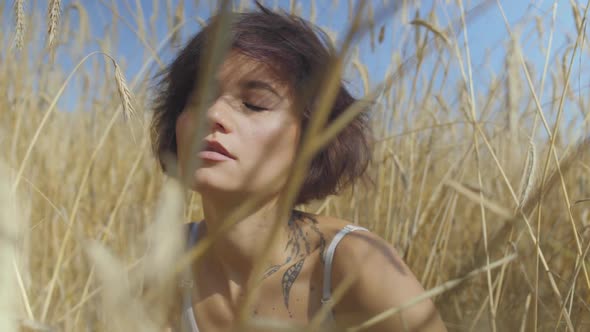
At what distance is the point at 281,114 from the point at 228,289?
0.38 metres

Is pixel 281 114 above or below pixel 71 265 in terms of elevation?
above

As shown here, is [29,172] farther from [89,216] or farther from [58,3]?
[58,3]

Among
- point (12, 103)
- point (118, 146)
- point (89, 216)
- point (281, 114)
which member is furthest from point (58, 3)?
point (118, 146)

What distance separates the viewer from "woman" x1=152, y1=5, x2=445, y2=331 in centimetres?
69

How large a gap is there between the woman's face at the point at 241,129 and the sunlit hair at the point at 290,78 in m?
0.04

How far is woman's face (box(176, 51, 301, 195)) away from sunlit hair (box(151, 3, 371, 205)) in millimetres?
40

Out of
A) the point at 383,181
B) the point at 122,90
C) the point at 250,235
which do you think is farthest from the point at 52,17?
the point at 383,181

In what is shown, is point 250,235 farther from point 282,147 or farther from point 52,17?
point 52,17

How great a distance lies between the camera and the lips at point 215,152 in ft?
2.22

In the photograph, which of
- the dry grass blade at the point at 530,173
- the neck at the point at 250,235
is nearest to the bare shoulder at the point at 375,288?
the neck at the point at 250,235

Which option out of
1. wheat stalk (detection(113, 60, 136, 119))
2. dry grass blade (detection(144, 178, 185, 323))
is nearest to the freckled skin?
wheat stalk (detection(113, 60, 136, 119))

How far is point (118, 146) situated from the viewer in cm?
148

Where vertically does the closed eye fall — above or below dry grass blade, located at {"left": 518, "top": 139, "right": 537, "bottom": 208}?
above

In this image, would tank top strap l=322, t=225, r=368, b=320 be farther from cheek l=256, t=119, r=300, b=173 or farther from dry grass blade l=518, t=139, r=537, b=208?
dry grass blade l=518, t=139, r=537, b=208
